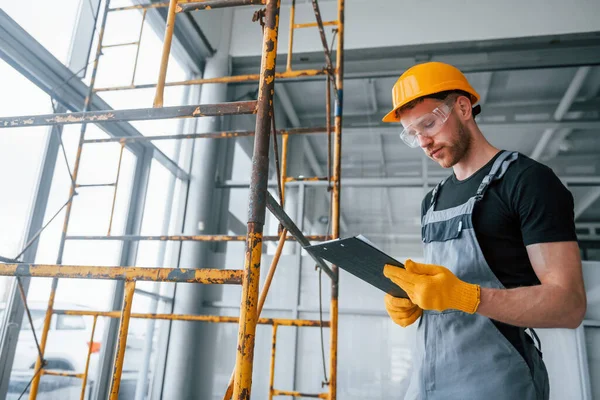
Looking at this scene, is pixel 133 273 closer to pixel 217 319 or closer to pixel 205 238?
pixel 205 238

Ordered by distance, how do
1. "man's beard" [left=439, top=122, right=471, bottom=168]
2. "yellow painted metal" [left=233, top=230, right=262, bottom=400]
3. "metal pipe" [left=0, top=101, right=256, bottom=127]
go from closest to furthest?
"yellow painted metal" [left=233, top=230, right=262, bottom=400]
"metal pipe" [left=0, top=101, right=256, bottom=127]
"man's beard" [left=439, top=122, right=471, bottom=168]

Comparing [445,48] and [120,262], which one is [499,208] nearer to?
[120,262]

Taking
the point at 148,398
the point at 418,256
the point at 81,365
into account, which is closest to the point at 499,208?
the point at 418,256

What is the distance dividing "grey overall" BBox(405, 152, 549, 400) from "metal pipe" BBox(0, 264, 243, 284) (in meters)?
0.79

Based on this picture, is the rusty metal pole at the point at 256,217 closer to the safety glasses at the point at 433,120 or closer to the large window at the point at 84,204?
the safety glasses at the point at 433,120

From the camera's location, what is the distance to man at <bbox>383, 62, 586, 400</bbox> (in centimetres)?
126

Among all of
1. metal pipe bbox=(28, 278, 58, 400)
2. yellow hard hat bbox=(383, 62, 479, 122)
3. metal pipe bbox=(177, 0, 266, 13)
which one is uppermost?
metal pipe bbox=(177, 0, 266, 13)

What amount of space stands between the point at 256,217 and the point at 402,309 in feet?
2.68

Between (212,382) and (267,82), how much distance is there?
12.8ft

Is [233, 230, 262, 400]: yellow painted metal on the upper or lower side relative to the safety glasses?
lower

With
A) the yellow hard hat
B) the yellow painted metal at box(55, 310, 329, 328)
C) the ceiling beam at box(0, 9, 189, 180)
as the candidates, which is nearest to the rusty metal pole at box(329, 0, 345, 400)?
the yellow painted metal at box(55, 310, 329, 328)

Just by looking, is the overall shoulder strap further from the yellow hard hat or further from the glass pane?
the glass pane

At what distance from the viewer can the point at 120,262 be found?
13.1 ft

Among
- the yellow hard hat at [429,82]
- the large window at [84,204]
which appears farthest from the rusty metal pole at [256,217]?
the large window at [84,204]
